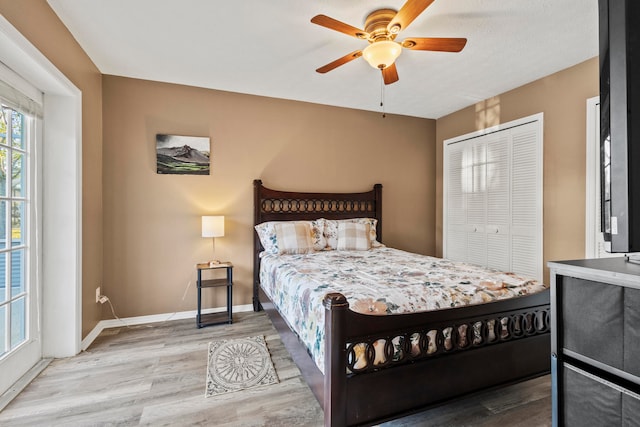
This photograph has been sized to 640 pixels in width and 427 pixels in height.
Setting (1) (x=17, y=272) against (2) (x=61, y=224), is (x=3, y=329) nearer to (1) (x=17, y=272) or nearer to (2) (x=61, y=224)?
(1) (x=17, y=272)

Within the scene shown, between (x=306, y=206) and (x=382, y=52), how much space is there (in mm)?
2184

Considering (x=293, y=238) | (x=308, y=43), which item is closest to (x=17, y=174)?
(x=293, y=238)

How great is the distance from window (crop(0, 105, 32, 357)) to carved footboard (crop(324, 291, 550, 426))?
2.24 meters

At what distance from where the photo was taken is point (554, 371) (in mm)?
1037

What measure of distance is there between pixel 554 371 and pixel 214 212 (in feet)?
10.7

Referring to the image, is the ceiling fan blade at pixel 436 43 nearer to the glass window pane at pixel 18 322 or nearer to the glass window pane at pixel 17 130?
the glass window pane at pixel 17 130

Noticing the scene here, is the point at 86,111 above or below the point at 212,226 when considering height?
above

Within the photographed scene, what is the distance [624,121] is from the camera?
2.63 feet

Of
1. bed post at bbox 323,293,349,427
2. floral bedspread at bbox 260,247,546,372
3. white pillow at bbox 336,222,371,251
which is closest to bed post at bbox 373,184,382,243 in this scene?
white pillow at bbox 336,222,371,251

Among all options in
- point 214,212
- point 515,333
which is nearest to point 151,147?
point 214,212

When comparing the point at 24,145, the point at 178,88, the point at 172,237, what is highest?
the point at 178,88

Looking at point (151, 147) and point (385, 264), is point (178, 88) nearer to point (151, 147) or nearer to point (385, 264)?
point (151, 147)

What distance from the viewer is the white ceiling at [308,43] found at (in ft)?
6.91

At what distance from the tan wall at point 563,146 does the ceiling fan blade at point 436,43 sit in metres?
1.69
